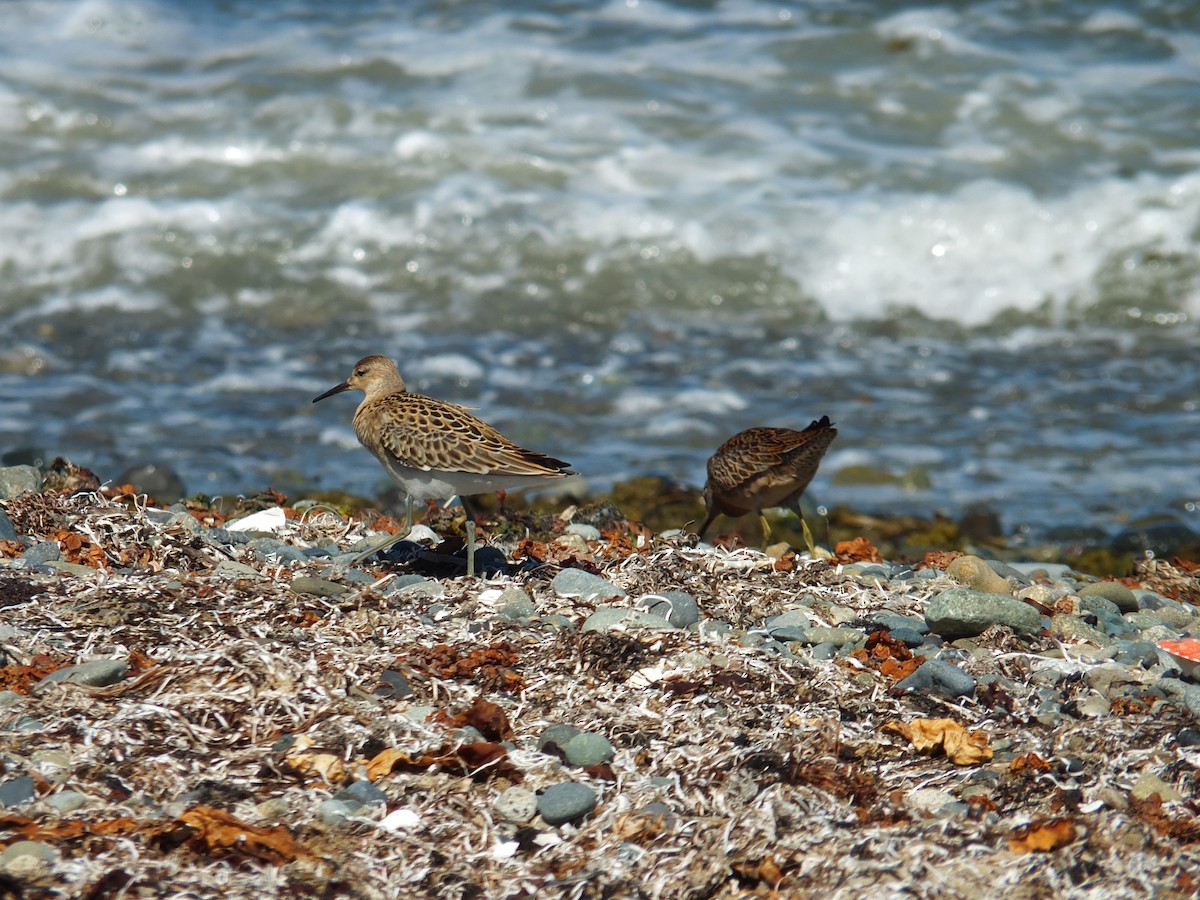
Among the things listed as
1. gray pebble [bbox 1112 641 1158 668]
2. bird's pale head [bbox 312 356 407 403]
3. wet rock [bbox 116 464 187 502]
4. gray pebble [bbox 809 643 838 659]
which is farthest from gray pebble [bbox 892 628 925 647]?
wet rock [bbox 116 464 187 502]

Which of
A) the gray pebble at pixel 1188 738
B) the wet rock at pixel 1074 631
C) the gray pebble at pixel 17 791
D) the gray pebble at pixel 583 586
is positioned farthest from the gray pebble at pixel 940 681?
the gray pebble at pixel 17 791

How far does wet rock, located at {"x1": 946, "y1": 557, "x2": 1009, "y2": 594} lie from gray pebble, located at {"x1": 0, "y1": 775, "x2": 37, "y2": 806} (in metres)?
3.87

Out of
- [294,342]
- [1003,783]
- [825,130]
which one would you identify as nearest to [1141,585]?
[1003,783]

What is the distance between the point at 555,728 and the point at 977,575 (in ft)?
8.42

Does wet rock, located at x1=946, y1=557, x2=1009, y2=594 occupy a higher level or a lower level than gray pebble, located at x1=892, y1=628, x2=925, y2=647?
lower

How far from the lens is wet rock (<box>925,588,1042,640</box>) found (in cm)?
516

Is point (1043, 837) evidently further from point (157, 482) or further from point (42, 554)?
point (157, 482)

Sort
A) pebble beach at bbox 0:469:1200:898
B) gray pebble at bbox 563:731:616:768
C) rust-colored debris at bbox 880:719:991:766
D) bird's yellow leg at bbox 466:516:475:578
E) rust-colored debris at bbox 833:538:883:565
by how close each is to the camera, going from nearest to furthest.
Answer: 1. pebble beach at bbox 0:469:1200:898
2. gray pebble at bbox 563:731:616:768
3. rust-colored debris at bbox 880:719:991:766
4. bird's yellow leg at bbox 466:516:475:578
5. rust-colored debris at bbox 833:538:883:565

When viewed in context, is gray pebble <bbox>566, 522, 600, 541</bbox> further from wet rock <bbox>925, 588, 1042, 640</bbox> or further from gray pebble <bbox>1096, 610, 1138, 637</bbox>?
gray pebble <bbox>1096, 610, 1138, 637</bbox>

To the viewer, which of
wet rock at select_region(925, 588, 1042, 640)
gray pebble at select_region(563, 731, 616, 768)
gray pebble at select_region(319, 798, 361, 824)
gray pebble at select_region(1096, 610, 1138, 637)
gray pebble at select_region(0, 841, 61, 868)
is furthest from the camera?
gray pebble at select_region(1096, 610, 1138, 637)

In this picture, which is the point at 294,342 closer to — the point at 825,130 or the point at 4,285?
the point at 4,285

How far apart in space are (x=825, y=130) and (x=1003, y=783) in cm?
1281

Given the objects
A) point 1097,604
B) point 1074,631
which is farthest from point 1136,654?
point 1097,604

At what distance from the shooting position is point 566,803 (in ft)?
12.4
